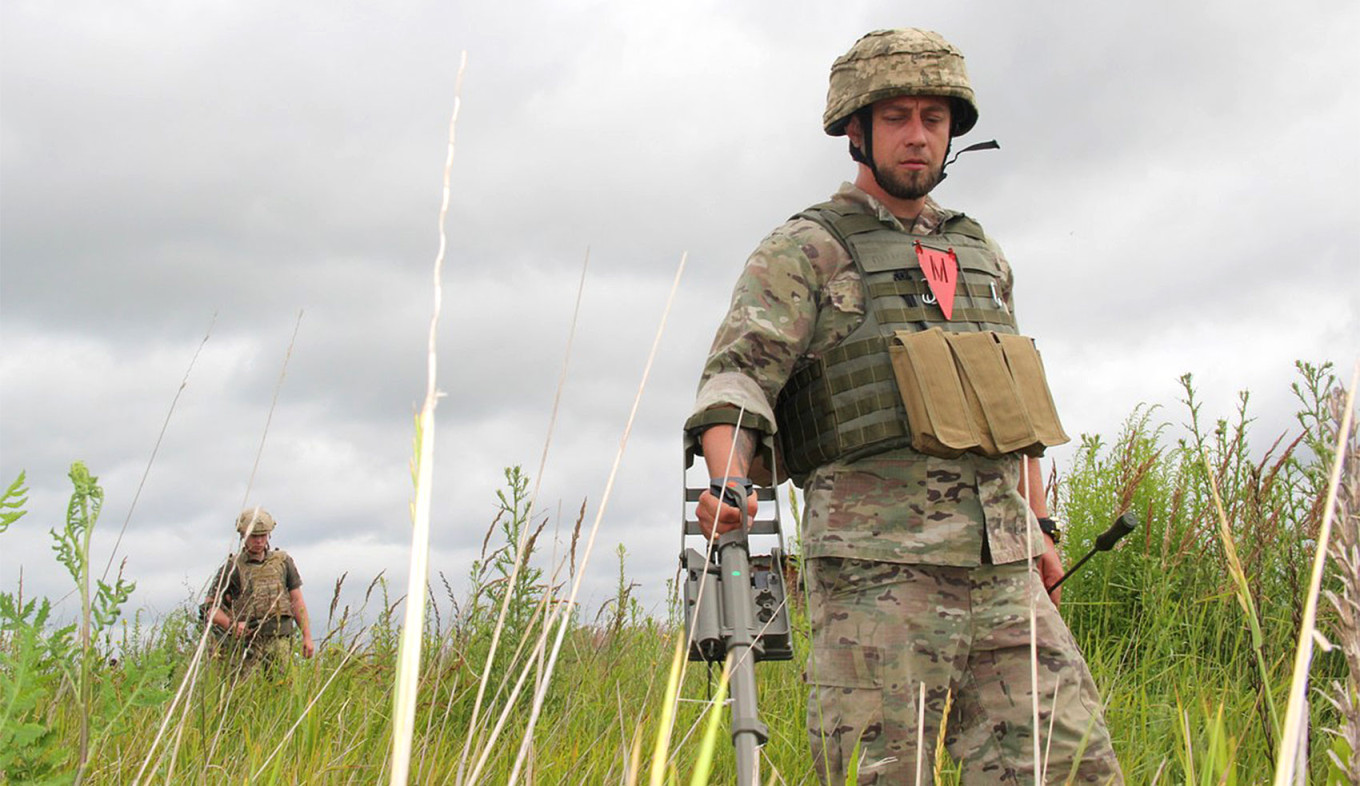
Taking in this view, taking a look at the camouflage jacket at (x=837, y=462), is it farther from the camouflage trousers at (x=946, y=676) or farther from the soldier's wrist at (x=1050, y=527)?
the soldier's wrist at (x=1050, y=527)

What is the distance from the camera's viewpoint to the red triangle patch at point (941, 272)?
288 cm

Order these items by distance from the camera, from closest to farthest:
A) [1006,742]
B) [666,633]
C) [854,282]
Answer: [1006,742], [854,282], [666,633]

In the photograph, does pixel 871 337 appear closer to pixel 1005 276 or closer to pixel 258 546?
pixel 1005 276

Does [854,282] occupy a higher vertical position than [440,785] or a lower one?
higher

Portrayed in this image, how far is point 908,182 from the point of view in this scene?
2.89 meters

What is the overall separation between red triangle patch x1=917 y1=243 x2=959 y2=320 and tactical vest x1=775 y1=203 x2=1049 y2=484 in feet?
0.05

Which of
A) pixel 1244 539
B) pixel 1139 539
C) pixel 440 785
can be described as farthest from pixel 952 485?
pixel 1139 539

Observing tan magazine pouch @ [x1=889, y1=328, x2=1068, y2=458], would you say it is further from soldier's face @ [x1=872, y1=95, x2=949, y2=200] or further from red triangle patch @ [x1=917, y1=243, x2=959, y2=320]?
soldier's face @ [x1=872, y1=95, x2=949, y2=200]

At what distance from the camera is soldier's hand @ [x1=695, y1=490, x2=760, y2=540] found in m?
2.21

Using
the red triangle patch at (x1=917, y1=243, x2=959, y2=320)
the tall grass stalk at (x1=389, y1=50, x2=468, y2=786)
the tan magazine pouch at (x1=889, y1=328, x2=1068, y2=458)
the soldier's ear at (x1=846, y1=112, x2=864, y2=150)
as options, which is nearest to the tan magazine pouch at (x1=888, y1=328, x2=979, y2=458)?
the tan magazine pouch at (x1=889, y1=328, x2=1068, y2=458)

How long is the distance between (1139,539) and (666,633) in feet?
7.01

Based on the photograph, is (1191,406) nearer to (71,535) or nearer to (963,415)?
(963,415)

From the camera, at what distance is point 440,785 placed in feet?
8.61

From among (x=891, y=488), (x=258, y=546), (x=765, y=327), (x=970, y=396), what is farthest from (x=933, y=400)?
(x=258, y=546)
